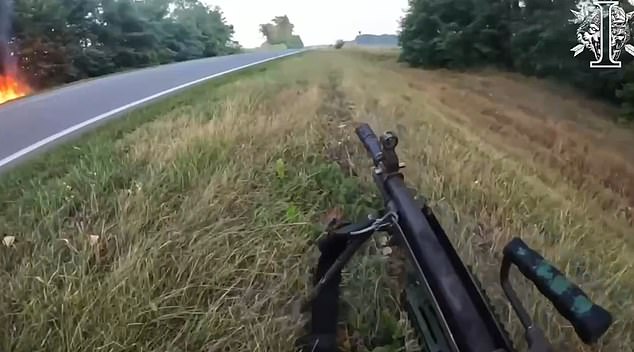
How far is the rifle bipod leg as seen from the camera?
1225mm

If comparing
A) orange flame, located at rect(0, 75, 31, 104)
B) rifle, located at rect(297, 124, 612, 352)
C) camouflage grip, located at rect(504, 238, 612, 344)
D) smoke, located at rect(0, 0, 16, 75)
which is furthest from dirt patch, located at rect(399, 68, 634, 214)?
smoke, located at rect(0, 0, 16, 75)

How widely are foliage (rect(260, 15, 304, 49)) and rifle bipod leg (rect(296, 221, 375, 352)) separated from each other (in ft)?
60.7

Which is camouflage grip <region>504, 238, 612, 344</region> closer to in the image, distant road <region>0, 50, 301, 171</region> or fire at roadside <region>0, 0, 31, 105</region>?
distant road <region>0, 50, 301, 171</region>

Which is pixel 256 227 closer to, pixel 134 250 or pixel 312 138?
pixel 134 250

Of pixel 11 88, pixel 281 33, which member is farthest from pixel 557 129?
pixel 281 33

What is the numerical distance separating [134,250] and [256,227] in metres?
0.45

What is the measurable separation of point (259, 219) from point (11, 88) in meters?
7.16

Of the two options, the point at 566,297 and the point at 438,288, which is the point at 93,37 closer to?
the point at 438,288

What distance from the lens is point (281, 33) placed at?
20.9 metres

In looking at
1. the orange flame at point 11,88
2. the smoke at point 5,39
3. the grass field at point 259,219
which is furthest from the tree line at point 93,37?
the grass field at point 259,219

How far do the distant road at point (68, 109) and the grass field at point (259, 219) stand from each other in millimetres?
442

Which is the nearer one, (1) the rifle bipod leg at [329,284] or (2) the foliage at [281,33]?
(1) the rifle bipod leg at [329,284]

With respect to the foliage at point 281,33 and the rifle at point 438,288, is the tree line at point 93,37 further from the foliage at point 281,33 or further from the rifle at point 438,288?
the rifle at point 438,288

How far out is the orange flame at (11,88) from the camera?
23.7 ft
